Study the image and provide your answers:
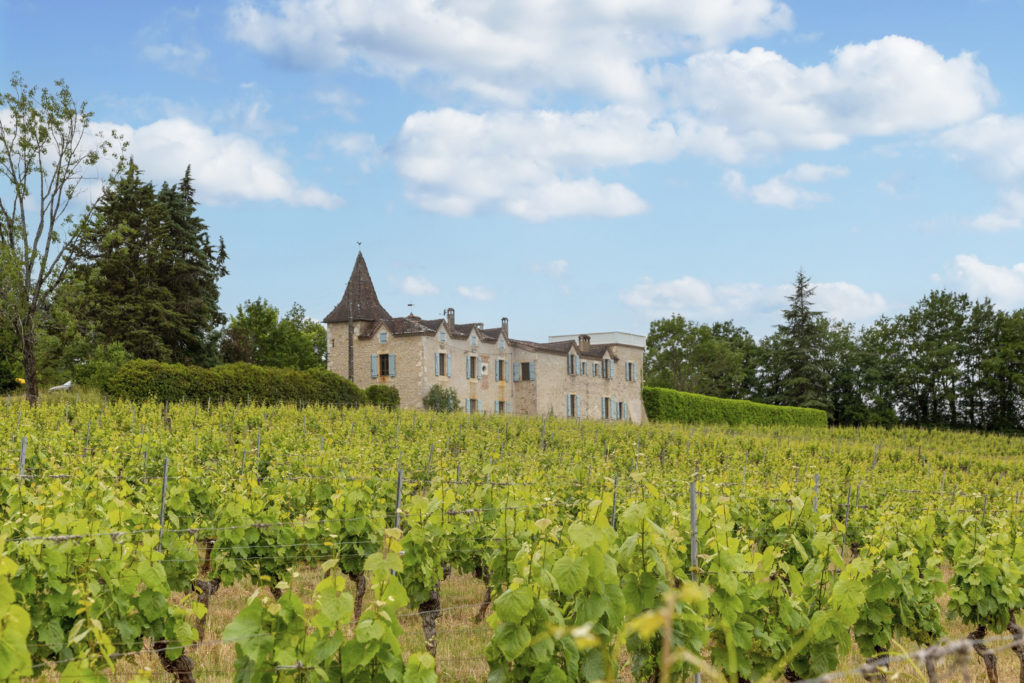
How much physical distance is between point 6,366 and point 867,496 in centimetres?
3390

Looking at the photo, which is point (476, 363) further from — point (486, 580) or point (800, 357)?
point (486, 580)

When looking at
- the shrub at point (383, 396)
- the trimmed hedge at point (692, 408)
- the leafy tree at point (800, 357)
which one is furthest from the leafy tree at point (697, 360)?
the shrub at point (383, 396)

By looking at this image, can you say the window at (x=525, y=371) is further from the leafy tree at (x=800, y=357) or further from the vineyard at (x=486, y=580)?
the vineyard at (x=486, y=580)

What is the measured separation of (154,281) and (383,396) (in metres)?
12.1

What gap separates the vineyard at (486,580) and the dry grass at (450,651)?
4 centimetres

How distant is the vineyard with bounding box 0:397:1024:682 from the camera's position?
3.71m

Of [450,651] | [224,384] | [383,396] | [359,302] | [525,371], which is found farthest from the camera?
[525,371]

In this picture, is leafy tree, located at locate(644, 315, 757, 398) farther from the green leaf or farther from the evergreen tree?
the green leaf

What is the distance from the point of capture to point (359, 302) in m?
40.2

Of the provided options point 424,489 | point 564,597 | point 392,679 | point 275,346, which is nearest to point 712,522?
point 564,597

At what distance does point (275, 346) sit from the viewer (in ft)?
171

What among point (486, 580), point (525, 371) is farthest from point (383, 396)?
point (486, 580)

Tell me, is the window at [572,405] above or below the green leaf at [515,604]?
above

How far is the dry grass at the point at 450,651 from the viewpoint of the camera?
655 centimetres
